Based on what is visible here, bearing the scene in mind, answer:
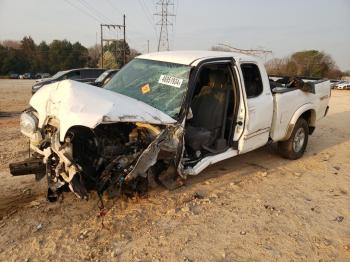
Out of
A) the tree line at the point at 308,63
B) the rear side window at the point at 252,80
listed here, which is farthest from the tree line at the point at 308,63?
the rear side window at the point at 252,80

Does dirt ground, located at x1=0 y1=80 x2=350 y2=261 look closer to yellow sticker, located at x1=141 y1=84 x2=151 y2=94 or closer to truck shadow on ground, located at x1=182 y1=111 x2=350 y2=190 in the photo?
truck shadow on ground, located at x1=182 y1=111 x2=350 y2=190

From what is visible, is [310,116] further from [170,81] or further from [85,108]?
[85,108]

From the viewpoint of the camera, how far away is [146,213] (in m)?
4.23

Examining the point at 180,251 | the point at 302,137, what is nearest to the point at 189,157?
the point at 180,251

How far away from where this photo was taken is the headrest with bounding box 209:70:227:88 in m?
5.44

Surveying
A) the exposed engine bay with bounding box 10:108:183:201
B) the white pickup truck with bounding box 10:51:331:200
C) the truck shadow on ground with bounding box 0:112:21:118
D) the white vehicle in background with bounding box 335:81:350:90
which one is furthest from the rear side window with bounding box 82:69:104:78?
the white vehicle in background with bounding box 335:81:350:90

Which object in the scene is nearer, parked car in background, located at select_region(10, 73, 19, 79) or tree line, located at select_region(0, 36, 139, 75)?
parked car in background, located at select_region(10, 73, 19, 79)

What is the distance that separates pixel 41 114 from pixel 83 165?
0.85 m

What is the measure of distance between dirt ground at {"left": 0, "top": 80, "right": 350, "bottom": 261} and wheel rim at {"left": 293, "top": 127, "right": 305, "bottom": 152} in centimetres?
96

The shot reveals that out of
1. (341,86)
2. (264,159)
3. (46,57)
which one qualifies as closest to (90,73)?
(264,159)

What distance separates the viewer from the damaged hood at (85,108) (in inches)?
141

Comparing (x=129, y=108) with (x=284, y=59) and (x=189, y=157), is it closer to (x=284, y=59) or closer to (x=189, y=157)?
(x=189, y=157)

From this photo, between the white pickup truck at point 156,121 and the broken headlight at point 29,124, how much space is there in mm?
12

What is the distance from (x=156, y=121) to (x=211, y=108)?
61.6 inches
